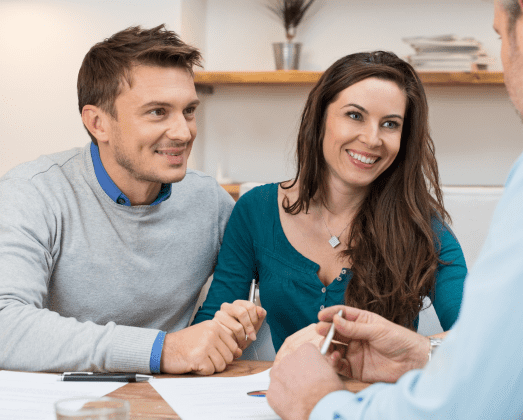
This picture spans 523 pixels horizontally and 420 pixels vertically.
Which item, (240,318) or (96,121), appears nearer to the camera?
(240,318)

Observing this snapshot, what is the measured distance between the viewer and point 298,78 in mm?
2654

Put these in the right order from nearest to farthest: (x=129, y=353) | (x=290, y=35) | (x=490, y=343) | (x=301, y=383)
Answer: (x=490, y=343) → (x=301, y=383) → (x=129, y=353) → (x=290, y=35)

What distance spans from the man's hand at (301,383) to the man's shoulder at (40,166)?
35.2 inches

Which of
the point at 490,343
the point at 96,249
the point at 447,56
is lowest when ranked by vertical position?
the point at 96,249

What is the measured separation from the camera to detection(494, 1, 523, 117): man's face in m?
0.67

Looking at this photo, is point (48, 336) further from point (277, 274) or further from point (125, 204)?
point (277, 274)

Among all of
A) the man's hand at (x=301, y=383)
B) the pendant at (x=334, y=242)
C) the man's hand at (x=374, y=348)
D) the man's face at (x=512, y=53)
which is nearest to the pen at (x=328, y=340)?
the man's hand at (x=374, y=348)

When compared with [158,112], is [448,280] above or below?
below

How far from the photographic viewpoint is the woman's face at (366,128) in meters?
1.58

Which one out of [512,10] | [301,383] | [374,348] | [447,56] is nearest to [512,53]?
[512,10]

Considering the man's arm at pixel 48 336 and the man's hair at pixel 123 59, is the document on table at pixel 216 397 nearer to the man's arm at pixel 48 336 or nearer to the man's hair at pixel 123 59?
the man's arm at pixel 48 336

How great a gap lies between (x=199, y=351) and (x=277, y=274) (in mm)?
506

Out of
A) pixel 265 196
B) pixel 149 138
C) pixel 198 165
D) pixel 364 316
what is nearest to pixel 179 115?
pixel 149 138

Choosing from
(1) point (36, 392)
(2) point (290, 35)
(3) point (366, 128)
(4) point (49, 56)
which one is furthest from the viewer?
(2) point (290, 35)
